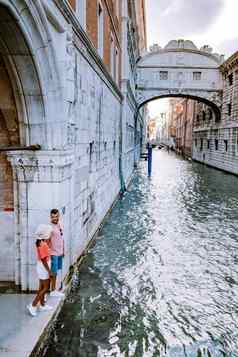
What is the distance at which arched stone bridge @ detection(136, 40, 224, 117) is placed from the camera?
95.8 feet

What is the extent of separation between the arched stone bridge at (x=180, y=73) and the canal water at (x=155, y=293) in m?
20.4

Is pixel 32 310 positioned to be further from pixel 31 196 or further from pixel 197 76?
pixel 197 76

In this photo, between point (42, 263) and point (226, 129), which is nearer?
point (42, 263)

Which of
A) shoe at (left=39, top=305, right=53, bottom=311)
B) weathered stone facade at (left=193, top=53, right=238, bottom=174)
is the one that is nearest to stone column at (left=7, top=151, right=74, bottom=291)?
shoe at (left=39, top=305, right=53, bottom=311)

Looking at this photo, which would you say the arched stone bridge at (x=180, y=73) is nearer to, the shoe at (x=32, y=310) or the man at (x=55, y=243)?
the man at (x=55, y=243)

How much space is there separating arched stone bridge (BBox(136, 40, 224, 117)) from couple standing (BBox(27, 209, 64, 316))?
2700 cm

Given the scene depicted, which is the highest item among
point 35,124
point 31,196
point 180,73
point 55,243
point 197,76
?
point 180,73

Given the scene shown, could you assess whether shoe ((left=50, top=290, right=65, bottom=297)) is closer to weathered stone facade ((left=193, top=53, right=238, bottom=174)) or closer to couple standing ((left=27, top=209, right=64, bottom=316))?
couple standing ((left=27, top=209, right=64, bottom=316))

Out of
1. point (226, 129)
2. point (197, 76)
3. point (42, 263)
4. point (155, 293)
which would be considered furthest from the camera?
point (197, 76)

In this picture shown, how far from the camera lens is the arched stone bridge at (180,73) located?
2919 centimetres

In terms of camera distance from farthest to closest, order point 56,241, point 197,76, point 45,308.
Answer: point 197,76, point 56,241, point 45,308

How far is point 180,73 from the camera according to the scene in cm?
2944

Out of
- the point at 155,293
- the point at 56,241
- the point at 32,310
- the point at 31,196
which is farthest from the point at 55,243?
the point at 155,293

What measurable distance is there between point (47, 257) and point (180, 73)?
27.9 m
